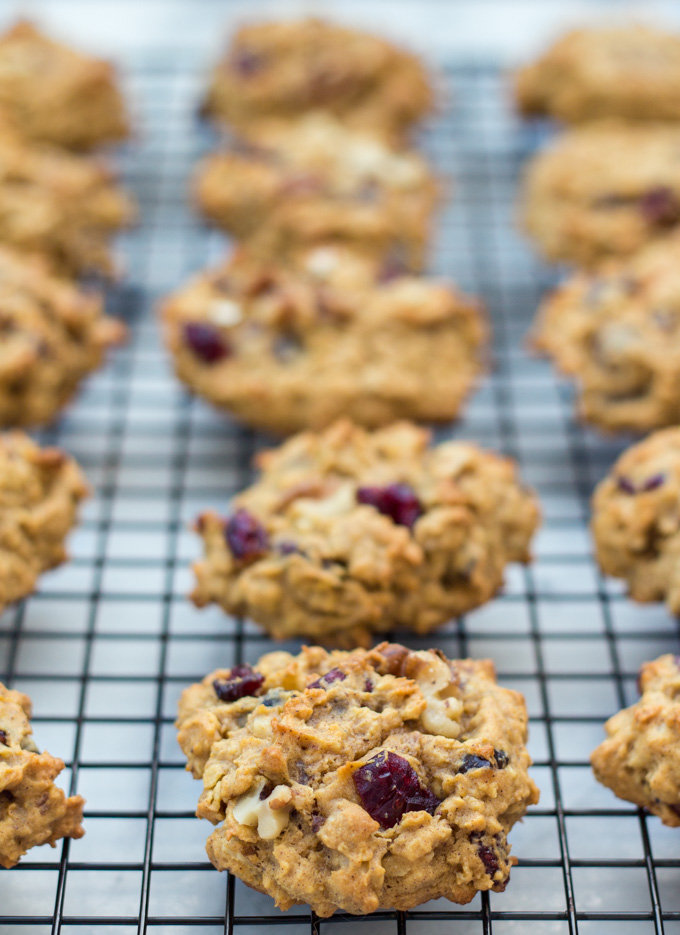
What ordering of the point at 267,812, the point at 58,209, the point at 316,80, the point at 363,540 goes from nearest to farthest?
the point at 267,812
the point at 363,540
the point at 58,209
the point at 316,80

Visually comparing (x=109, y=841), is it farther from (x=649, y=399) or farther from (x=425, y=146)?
(x=425, y=146)

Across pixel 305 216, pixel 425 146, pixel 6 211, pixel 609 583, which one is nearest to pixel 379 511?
pixel 609 583

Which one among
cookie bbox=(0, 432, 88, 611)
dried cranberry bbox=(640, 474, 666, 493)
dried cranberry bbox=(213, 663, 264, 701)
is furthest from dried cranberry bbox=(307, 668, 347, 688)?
dried cranberry bbox=(640, 474, 666, 493)

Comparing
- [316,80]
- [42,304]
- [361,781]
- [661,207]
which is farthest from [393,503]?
[316,80]

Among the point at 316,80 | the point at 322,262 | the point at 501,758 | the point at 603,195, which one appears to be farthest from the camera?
the point at 316,80

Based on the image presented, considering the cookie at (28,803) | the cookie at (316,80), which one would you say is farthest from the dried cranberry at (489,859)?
the cookie at (316,80)

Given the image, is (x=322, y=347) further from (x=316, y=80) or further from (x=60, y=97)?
(x=60, y=97)

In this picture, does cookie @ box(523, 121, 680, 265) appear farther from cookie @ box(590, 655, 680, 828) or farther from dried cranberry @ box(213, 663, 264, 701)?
dried cranberry @ box(213, 663, 264, 701)

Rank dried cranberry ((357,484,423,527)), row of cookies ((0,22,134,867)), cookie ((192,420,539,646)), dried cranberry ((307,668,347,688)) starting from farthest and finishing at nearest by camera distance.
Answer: dried cranberry ((357,484,423,527)) < cookie ((192,420,539,646)) < dried cranberry ((307,668,347,688)) < row of cookies ((0,22,134,867))
